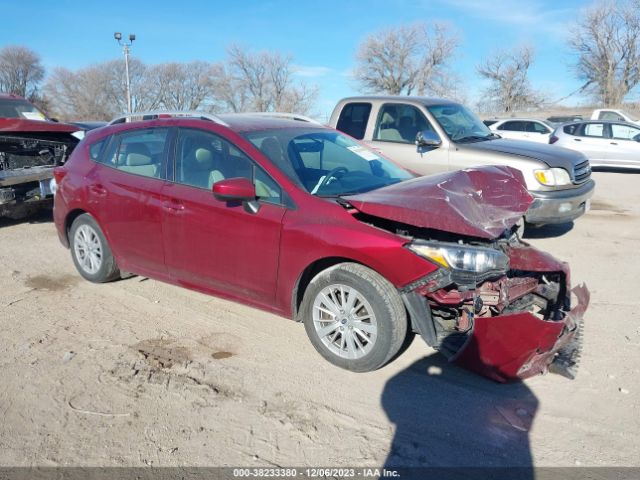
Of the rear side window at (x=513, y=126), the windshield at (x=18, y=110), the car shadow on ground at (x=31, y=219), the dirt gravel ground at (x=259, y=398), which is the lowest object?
the car shadow on ground at (x=31, y=219)

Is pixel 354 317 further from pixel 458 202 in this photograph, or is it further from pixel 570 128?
pixel 570 128

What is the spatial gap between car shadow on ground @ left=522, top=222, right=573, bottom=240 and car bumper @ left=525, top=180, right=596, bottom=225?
2.53 feet

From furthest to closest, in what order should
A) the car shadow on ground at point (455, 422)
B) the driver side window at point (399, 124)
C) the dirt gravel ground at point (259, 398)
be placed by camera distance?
the driver side window at point (399, 124), the dirt gravel ground at point (259, 398), the car shadow on ground at point (455, 422)

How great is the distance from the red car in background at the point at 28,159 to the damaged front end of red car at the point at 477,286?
235 inches

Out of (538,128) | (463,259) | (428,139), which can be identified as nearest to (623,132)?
(538,128)

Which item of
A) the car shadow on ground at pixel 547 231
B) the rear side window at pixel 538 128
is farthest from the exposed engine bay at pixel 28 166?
the rear side window at pixel 538 128

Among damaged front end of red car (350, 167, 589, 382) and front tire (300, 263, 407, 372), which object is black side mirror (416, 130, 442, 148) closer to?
damaged front end of red car (350, 167, 589, 382)

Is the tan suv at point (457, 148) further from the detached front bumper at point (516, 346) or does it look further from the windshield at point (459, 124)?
the detached front bumper at point (516, 346)

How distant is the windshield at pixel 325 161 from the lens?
13.7 ft

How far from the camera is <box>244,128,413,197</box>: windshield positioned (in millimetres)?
4168

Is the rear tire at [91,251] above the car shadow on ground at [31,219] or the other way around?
above

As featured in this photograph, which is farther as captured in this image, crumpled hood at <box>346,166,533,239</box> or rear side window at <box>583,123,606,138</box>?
rear side window at <box>583,123,606,138</box>

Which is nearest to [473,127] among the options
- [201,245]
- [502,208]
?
[502,208]

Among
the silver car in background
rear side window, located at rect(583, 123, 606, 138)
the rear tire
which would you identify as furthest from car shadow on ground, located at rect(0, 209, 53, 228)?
rear side window, located at rect(583, 123, 606, 138)
